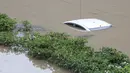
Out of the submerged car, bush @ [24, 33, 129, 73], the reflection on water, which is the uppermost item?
the submerged car

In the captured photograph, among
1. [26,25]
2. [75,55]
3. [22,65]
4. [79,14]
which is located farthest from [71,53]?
[79,14]

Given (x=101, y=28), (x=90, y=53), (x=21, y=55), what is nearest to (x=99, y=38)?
(x=101, y=28)

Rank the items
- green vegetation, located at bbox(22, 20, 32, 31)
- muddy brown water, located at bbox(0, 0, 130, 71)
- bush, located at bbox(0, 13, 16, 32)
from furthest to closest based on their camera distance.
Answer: green vegetation, located at bbox(22, 20, 32, 31) < bush, located at bbox(0, 13, 16, 32) < muddy brown water, located at bbox(0, 0, 130, 71)

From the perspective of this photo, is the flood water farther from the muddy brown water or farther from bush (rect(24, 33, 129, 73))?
bush (rect(24, 33, 129, 73))

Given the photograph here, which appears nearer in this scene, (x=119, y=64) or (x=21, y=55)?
(x=119, y=64)

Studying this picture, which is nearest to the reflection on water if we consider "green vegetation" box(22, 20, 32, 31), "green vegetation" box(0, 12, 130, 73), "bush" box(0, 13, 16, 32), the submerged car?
"green vegetation" box(0, 12, 130, 73)

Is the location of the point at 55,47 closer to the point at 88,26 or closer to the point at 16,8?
the point at 88,26
